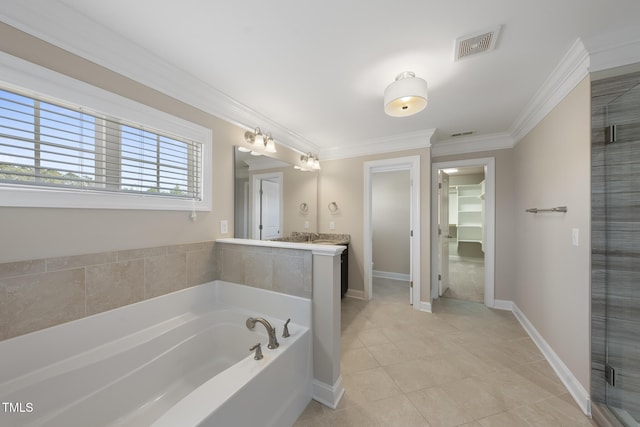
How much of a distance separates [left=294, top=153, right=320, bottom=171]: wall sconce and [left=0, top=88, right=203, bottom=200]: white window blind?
1703 millimetres

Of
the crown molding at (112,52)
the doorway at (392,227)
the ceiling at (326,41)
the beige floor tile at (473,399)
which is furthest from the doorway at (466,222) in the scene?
the crown molding at (112,52)

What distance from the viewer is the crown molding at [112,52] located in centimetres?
113

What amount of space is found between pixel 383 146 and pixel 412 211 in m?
1.03

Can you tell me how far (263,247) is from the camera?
1.78m

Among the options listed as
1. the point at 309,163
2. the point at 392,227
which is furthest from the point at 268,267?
the point at 392,227

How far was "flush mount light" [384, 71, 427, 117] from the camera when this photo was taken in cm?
162

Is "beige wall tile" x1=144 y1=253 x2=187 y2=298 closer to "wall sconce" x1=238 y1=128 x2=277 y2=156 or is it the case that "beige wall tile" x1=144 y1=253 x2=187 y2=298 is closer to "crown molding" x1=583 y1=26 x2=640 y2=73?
"wall sconce" x1=238 y1=128 x2=277 y2=156

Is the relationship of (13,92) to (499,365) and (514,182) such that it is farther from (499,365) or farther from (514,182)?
(514,182)

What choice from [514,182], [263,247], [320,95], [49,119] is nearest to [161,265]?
[263,247]

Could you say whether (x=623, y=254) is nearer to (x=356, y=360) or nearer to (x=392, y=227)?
(x=356, y=360)

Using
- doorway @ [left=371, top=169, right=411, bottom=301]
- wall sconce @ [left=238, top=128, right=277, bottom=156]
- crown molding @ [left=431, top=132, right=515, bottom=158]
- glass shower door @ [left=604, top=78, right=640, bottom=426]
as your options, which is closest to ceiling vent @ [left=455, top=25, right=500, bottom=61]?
glass shower door @ [left=604, top=78, right=640, bottom=426]

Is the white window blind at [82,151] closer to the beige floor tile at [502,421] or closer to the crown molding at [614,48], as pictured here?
the beige floor tile at [502,421]

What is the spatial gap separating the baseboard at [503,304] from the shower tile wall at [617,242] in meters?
1.83

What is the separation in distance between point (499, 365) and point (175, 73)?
3.57 meters
